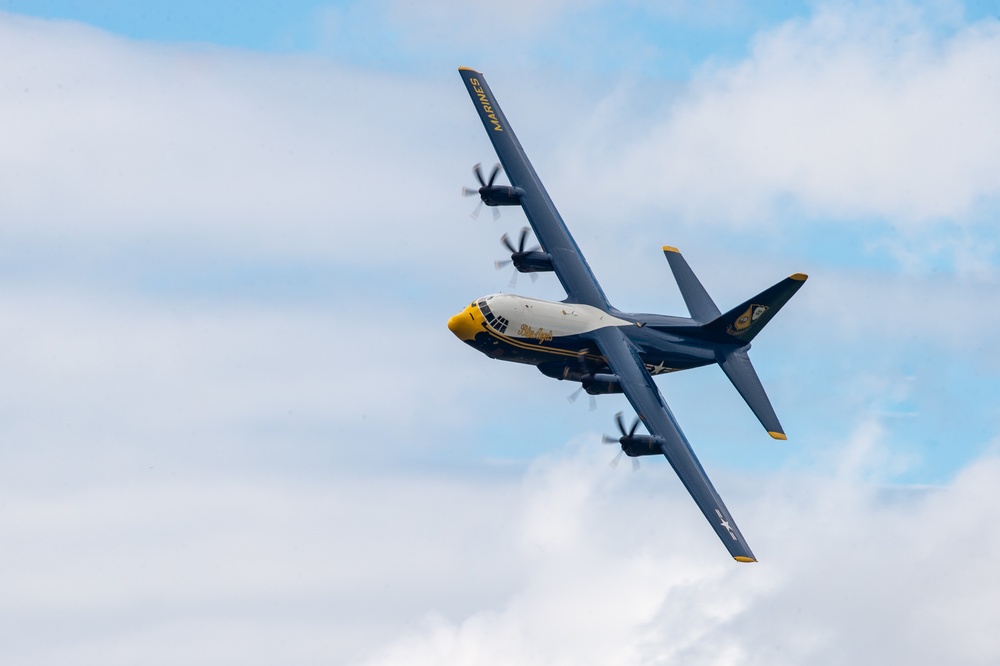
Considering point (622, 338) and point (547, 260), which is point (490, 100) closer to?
point (547, 260)

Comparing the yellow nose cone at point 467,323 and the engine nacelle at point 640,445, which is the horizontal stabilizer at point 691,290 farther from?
the yellow nose cone at point 467,323

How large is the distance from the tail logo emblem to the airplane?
0.19 feet

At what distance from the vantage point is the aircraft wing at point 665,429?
3393 inches

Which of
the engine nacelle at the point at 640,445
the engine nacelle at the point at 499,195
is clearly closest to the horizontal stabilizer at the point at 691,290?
the engine nacelle at the point at 499,195

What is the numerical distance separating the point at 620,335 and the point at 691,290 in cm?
715

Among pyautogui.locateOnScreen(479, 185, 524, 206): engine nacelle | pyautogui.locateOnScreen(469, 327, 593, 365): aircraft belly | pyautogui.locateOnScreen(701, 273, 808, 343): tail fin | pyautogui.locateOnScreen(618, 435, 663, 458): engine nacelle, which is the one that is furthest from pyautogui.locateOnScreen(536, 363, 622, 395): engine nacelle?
pyautogui.locateOnScreen(479, 185, 524, 206): engine nacelle

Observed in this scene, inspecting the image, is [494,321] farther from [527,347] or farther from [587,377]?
[587,377]

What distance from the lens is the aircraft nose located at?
92.8 m

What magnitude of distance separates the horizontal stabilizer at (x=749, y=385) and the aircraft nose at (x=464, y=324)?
15.1m

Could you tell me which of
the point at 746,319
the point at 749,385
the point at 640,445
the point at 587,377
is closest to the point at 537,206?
the point at 587,377

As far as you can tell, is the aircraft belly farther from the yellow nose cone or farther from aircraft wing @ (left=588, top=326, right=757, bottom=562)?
aircraft wing @ (left=588, top=326, right=757, bottom=562)

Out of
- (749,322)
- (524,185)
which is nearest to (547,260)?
(524,185)

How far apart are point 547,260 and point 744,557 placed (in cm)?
2303

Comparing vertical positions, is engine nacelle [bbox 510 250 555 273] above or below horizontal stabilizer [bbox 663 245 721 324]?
above
